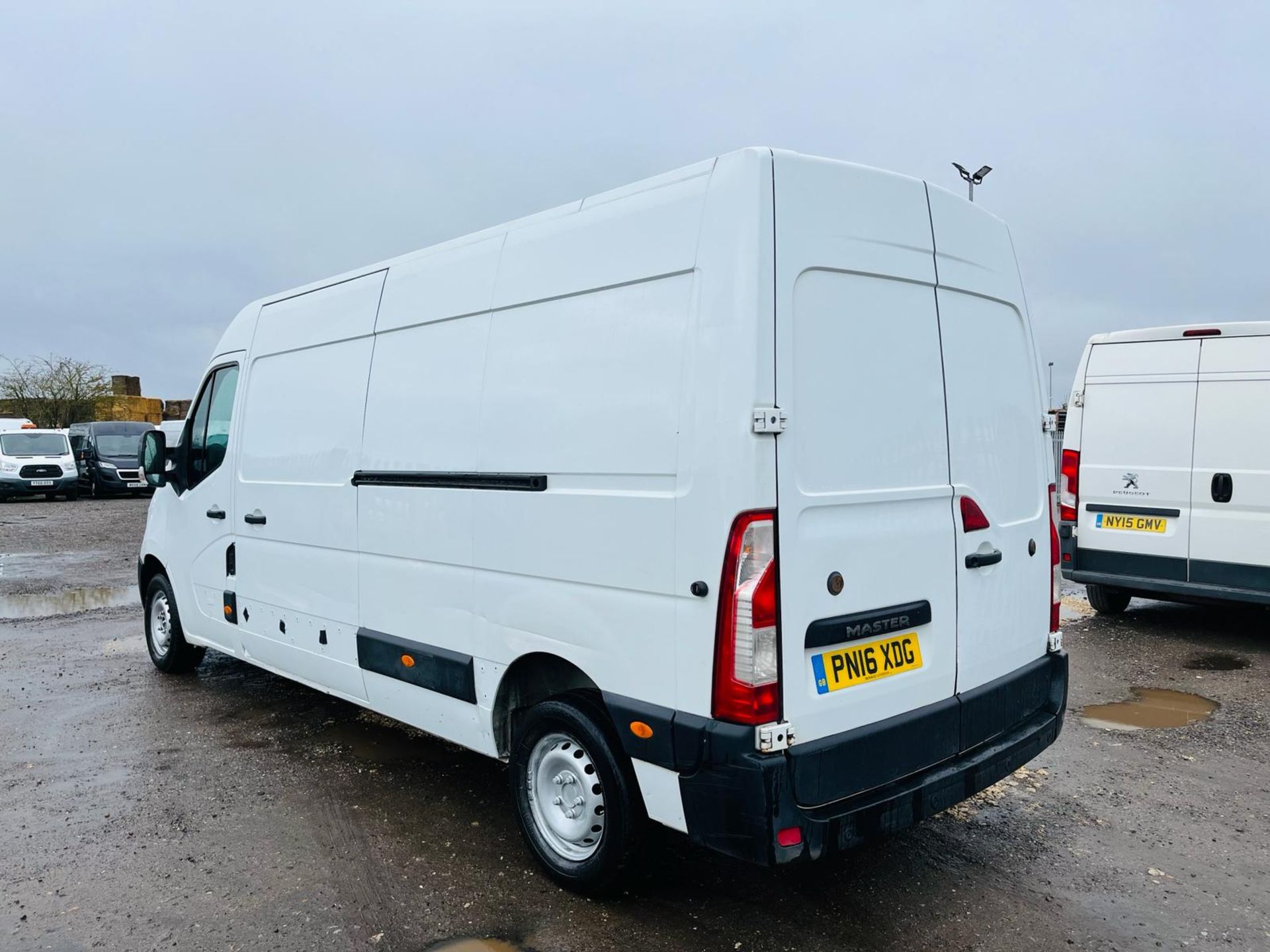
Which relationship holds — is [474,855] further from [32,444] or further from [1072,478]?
[32,444]

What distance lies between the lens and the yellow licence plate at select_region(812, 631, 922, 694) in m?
3.03

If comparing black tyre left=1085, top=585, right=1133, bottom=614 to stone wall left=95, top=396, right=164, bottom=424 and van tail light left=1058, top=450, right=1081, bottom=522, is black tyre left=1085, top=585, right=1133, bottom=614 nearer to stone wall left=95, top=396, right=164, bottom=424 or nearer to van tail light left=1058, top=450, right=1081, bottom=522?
van tail light left=1058, top=450, right=1081, bottom=522

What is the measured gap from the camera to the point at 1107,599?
8.65m

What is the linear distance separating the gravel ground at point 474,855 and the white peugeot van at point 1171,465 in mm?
1416

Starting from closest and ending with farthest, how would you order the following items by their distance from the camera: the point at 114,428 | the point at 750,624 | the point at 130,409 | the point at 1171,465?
1. the point at 750,624
2. the point at 1171,465
3. the point at 114,428
4. the point at 130,409

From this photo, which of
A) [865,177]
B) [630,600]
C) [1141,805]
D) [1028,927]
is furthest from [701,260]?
[1141,805]

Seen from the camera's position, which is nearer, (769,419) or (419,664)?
(769,419)

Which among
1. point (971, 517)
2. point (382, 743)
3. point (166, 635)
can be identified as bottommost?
point (382, 743)

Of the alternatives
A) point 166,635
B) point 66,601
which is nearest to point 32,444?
point 66,601

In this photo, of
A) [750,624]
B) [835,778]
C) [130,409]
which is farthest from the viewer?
[130,409]

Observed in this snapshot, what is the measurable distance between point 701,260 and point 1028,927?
2.54 meters

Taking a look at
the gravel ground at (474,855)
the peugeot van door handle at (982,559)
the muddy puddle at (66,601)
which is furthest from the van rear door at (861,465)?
the muddy puddle at (66,601)

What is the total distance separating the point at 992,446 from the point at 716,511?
1406 mm

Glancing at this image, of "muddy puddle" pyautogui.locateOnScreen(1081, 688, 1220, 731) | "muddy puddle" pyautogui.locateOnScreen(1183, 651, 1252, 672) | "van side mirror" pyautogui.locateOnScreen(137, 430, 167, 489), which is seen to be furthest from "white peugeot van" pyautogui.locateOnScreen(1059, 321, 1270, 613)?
"van side mirror" pyautogui.locateOnScreen(137, 430, 167, 489)
